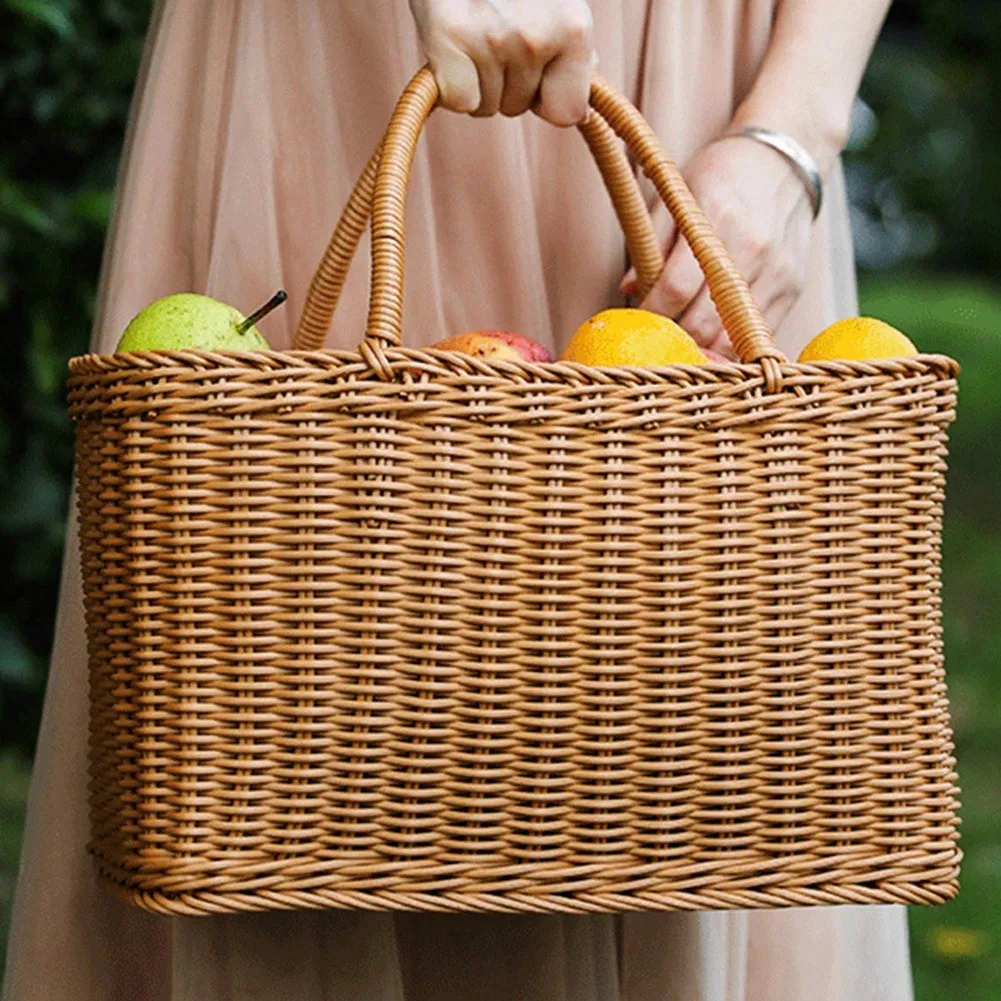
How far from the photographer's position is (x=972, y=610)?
5.01m

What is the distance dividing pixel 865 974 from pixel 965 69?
716cm

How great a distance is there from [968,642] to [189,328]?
393cm

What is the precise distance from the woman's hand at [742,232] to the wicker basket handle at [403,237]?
117 millimetres

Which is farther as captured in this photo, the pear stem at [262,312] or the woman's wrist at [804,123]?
the woman's wrist at [804,123]

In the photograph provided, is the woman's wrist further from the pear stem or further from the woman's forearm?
the pear stem

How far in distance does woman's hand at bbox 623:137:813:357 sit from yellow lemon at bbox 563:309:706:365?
0.17 metres

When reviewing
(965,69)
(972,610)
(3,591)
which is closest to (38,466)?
(3,591)

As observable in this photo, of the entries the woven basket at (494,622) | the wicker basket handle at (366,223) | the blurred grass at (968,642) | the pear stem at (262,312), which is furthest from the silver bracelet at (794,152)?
the blurred grass at (968,642)

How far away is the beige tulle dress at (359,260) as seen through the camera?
1.38m

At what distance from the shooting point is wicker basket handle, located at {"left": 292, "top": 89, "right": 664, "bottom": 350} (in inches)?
49.7

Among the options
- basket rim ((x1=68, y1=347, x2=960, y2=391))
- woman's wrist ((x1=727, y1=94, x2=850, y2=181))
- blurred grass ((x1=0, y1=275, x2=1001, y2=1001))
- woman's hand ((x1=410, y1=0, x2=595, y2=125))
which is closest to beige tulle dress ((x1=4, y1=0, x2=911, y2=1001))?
woman's wrist ((x1=727, y1=94, x2=850, y2=181))

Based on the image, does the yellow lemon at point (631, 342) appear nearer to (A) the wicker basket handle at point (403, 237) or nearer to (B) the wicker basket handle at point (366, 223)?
(A) the wicker basket handle at point (403, 237)

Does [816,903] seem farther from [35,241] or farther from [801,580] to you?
[35,241]

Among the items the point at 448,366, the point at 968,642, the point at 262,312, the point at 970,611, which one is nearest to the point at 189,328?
the point at 262,312
